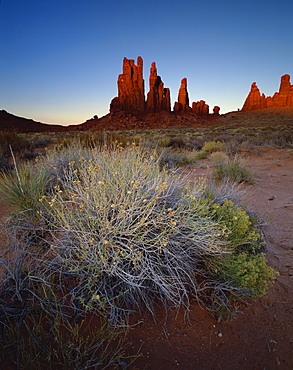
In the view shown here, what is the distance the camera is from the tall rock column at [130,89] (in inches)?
3195

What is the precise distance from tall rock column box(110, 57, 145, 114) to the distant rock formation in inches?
2017

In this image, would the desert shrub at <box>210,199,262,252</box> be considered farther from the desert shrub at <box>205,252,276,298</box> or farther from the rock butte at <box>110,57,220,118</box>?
the rock butte at <box>110,57,220,118</box>

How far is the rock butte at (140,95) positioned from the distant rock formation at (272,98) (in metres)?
28.2

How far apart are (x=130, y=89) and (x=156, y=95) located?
10.4m

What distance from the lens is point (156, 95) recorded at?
283 feet

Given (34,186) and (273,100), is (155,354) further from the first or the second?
(273,100)

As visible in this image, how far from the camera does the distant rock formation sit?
93625 millimetres

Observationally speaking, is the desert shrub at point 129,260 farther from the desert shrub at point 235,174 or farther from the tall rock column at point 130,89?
the tall rock column at point 130,89

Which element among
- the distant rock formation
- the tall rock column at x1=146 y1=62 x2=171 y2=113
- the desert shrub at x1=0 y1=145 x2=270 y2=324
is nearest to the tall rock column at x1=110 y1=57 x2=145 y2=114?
the tall rock column at x1=146 y1=62 x2=171 y2=113

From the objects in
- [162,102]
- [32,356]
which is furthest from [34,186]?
[162,102]

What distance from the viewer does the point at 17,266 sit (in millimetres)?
1969

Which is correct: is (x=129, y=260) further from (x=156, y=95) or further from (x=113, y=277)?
(x=156, y=95)

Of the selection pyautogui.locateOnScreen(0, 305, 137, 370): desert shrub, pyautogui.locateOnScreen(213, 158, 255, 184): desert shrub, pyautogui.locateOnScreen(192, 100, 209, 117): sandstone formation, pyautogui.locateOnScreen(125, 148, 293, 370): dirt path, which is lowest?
pyautogui.locateOnScreen(125, 148, 293, 370): dirt path

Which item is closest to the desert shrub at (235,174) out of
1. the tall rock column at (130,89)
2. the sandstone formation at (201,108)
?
the tall rock column at (130,89)
